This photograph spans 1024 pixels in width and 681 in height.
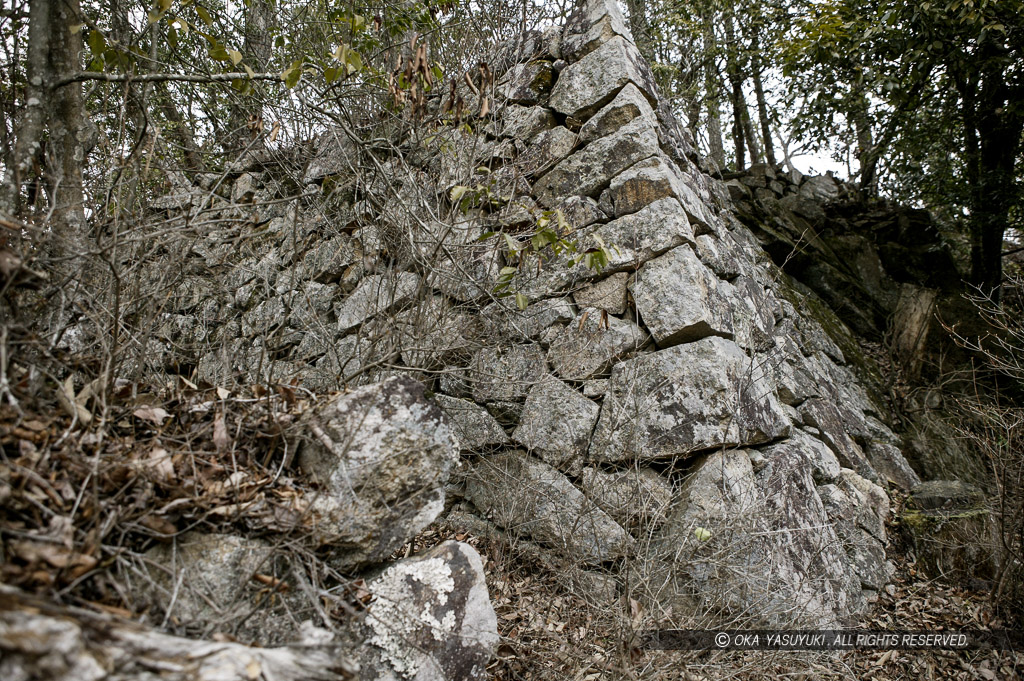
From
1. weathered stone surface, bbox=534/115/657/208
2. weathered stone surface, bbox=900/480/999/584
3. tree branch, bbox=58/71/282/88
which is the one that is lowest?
weathered stone surface, bbox=900/480/999/584

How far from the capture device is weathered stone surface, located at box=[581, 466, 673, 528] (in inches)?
104

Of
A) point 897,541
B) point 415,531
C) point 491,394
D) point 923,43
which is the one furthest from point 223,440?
point 923,43

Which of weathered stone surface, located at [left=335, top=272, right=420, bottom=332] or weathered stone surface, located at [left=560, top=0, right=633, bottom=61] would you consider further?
weathered stone surface, located at [left=560, top=0, right=633, bottom=61]

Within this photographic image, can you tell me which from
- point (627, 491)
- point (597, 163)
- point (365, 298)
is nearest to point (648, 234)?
point (597, 163)

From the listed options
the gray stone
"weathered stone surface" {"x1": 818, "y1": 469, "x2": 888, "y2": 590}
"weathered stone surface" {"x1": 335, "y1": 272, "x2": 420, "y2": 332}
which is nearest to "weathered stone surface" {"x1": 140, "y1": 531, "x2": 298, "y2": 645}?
"weathered stone surface" {"x1": 335, "y1": 272, "x2": 420, "y2": 332}

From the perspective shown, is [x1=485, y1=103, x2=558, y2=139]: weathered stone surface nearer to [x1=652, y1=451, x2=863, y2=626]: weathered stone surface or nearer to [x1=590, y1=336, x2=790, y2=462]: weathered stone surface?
[x1=590, y1=336, x2=790, y2=462]: weathered stone surface

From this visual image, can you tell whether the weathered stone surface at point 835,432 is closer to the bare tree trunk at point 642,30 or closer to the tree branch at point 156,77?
the tree branch at point 156,77

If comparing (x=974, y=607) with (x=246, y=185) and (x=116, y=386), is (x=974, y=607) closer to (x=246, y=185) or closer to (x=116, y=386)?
(x=116, y=386)

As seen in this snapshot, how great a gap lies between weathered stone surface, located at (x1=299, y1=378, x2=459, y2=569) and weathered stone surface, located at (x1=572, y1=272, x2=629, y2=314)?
4.59 feet

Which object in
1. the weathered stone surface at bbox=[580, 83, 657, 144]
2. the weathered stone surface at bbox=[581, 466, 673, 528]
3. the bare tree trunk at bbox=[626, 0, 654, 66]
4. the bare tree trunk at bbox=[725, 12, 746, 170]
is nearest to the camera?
the weathered stone surface at bbox=[581, 466, 673, 528]

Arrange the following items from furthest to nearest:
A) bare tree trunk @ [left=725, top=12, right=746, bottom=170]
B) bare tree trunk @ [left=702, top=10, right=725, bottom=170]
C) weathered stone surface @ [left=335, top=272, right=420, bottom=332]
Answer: bare tree trunk @ [left=725, top=12, right=746, bottom=170]
bare tree trunk @ [left=702, top=10, right=725, bottom=170]
weathered stone surface @ [left=335, top=272, right=420, bottom=332]

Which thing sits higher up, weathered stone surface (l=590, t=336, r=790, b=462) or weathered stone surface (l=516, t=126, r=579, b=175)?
weathered stone surface (l=516, t=126, r=579, b=175)

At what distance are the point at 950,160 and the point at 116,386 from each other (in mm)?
7818

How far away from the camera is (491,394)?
3203mm
